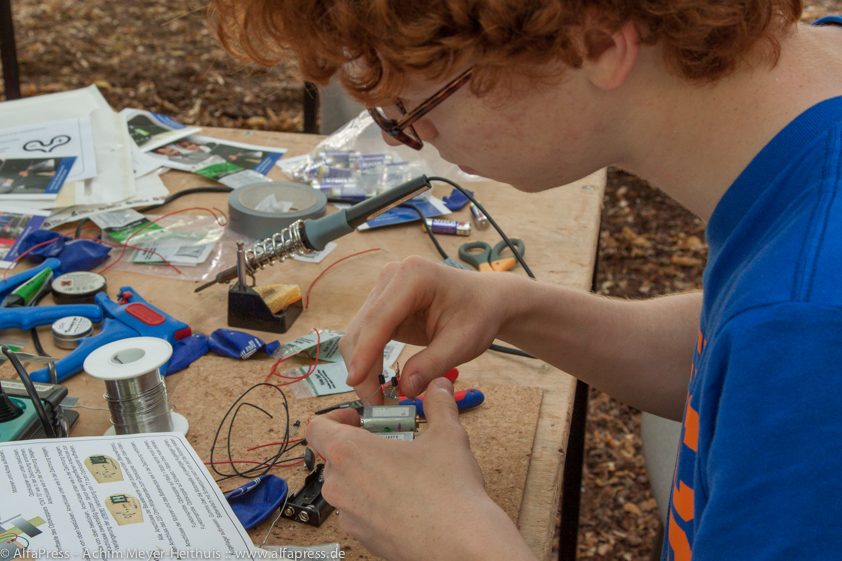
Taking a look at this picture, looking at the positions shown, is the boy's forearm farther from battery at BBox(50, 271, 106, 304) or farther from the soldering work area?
battery at BBox(50, 271, 106, 304)

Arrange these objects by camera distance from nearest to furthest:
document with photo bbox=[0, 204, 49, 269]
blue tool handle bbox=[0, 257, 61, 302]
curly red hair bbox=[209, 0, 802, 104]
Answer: curly red hair bbox=[209, 0, 802, 104]
blue tool handle bbox=[0, 257, 61, 302]
document with photo bbox=[0, 204, 49, 269]

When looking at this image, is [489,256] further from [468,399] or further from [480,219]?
[468,399]

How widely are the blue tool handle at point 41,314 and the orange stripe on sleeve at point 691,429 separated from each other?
0.88m

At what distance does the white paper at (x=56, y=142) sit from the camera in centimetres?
150

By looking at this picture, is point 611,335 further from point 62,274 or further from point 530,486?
point 62,274

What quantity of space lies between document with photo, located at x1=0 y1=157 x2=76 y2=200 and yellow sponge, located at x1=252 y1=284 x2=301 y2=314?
626 millimetres

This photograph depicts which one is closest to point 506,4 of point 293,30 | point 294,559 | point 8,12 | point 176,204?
point 293,30

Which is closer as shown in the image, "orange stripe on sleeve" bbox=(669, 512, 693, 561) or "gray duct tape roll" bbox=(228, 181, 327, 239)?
"orange stripe on sleeve" bbox=(669, 512, 693, 561)

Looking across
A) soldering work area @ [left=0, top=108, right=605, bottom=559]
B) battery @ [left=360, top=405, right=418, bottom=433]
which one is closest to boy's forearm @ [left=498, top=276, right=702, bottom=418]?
soldering work area @ [left=0, top=108, right=605, bottom=559]

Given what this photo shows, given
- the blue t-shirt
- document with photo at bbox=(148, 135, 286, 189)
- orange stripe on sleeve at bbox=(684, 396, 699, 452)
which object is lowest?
document with photo at bbox=(148, 135, 286, 189)

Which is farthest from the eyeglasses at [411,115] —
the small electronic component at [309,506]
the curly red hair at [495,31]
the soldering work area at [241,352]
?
the small electronic component at [309,506]

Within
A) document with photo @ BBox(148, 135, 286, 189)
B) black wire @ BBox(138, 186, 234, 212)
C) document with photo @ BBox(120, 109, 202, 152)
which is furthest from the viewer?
document with photo @ BBox(120, 109, 202, 152)

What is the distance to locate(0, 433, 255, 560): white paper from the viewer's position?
639mm

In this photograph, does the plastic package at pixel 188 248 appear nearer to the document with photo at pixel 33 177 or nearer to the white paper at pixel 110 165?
the white paper at pixel 110 165
